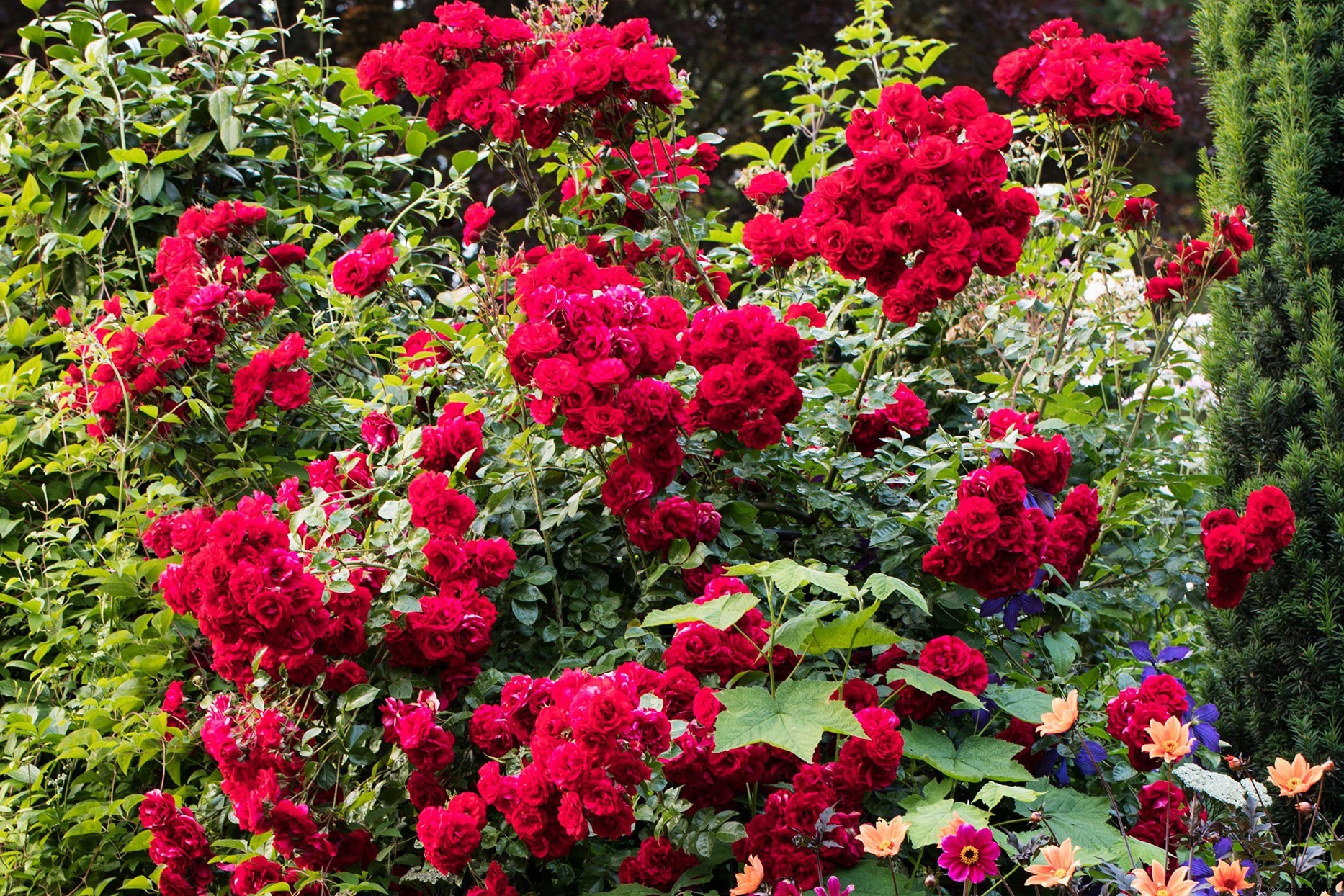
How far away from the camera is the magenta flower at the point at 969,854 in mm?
1448

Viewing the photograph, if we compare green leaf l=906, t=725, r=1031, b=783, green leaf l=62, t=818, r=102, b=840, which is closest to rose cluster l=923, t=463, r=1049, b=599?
green leaf l=906, t=725, r=1031, b=783

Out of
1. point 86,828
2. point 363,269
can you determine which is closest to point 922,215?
point 363,269

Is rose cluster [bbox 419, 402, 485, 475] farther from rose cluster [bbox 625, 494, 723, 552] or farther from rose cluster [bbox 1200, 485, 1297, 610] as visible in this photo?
rose cluster [bbox 1200, 485, 1297, 610]

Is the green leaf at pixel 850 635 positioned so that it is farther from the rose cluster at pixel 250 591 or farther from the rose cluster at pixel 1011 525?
the rose cluster at pixel 250 591

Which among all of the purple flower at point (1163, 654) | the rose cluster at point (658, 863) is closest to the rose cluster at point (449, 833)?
the rose cluster at point (658, 863)

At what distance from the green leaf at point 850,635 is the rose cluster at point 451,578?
55 cm

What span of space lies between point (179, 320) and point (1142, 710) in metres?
1.94

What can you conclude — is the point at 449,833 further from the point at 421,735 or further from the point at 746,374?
the point at 746,374

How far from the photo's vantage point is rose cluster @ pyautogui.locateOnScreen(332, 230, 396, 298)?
2.38 m

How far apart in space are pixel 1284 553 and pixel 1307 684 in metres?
0.34

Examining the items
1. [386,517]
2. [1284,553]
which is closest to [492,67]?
[386,517]

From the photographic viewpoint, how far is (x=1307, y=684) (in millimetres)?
2951

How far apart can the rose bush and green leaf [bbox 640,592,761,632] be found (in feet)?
0.04

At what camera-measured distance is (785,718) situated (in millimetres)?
1626
